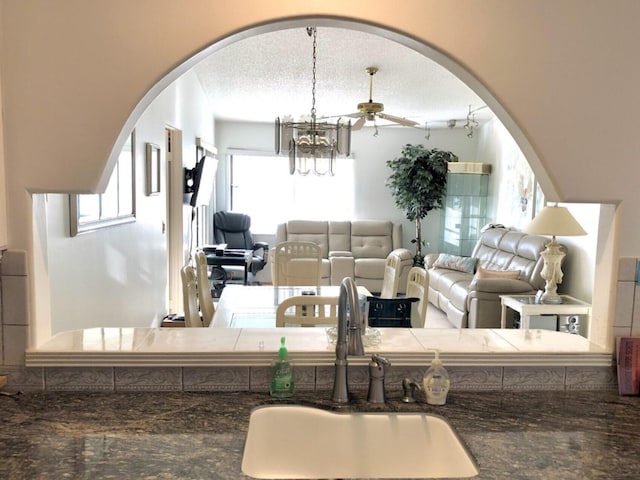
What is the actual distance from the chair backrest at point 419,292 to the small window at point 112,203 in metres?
1.54

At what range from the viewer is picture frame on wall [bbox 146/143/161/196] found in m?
3.64

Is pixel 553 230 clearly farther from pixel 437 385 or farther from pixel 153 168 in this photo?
pixel 153 168

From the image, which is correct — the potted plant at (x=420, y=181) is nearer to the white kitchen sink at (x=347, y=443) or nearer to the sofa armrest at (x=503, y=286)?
the sofa armrest at (x=503, y=286)

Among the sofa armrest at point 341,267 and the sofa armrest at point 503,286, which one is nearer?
the sofa armrest at point 503,286

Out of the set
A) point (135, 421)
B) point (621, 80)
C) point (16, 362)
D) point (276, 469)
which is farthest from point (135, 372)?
point (621, 80)

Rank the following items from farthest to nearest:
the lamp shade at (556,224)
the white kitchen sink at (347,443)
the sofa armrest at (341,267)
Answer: the sofa armrest at (341,267) < the lamp shade at (556,224) < the white kitchen sink at (347,443)

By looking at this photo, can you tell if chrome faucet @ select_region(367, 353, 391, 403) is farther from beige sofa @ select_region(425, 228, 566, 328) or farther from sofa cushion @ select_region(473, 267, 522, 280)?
sofa cushion @ select_region(473, 267, 522, 280)

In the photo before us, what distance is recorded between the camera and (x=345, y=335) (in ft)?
4.29

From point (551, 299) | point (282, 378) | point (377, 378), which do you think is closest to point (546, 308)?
point (551, 299)

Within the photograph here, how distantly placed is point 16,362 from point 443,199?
5.97 meters

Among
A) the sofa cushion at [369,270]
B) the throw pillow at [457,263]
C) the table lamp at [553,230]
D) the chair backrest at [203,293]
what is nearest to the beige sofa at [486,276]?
the throw pillow at [457,263]

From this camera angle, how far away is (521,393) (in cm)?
142

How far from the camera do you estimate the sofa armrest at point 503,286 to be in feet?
13.6

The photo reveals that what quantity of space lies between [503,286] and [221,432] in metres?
3.51
